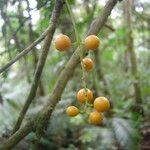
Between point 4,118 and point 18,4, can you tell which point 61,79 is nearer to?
point 18,4

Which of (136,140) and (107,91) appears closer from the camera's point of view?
(136,140)

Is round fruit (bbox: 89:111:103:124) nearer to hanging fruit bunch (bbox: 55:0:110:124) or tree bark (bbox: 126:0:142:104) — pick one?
hanging fruit bunch (bbox: 55:0:110:124)

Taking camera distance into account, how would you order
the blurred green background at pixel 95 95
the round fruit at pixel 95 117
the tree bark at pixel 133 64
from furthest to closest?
the tree bark at pixel 133 64 < the blurred green background at pixel 95 95 < the round fruit at pixel 95 117

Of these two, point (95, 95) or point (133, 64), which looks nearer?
point (95, 95)

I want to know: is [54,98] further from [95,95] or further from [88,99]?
[95,95]

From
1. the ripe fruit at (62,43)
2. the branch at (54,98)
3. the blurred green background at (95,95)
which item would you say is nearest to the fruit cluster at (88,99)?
the ripe fruit at (62,43)

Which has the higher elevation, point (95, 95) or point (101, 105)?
point (101, 105)

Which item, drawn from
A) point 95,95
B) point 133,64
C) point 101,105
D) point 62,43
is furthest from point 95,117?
point 133,64

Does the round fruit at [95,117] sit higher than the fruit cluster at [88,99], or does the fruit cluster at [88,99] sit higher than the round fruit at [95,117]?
the fruit cluster at [88,99]

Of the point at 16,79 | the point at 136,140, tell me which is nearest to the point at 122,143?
the point at 136,140

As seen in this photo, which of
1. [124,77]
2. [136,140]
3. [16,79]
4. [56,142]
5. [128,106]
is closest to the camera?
[136,140]

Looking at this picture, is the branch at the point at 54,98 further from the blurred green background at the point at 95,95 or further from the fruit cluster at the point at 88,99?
the blurred green background at the point at 95,95
